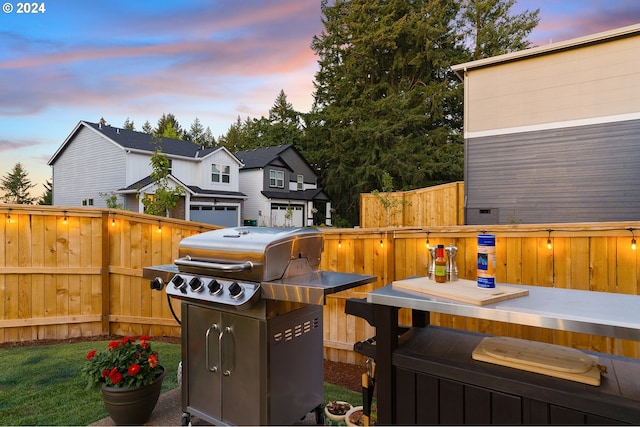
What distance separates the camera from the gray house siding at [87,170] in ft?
51.4

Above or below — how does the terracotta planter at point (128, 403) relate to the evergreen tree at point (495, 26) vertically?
below

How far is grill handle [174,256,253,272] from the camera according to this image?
2.05 m

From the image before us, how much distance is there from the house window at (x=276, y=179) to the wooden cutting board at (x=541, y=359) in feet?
66.5

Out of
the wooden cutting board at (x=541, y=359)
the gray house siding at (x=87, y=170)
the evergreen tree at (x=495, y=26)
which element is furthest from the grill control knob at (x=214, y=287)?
the evergreen tree at (x=495, y=26)

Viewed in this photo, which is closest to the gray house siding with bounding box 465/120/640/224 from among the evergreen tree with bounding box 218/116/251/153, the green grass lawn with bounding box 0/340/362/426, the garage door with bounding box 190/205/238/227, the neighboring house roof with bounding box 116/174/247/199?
the green grass lawn with bounding box 0/340/362/426

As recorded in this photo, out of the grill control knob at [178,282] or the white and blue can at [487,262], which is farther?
the grill control knob at [178,282]

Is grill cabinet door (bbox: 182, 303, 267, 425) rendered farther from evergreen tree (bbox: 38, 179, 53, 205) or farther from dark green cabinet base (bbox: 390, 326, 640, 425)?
evergreen tree (bbox: 38, 179, 53, 205)

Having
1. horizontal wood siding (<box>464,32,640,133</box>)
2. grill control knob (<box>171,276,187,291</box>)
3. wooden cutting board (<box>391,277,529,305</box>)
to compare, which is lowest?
grill control knob (<box>171,276,187,291</box>)

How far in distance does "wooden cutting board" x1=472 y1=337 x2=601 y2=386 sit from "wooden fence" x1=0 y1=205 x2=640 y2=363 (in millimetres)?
1800

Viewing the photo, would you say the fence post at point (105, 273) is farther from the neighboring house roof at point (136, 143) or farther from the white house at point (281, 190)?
the white house at point (281, 190)

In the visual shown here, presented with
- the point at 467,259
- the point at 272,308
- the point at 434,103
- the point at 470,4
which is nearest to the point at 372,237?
the point at 467,259

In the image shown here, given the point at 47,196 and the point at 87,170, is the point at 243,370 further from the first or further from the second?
the point at 47,196

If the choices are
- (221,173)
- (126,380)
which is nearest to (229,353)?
(126,380)

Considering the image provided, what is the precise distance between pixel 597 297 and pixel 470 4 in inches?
808
